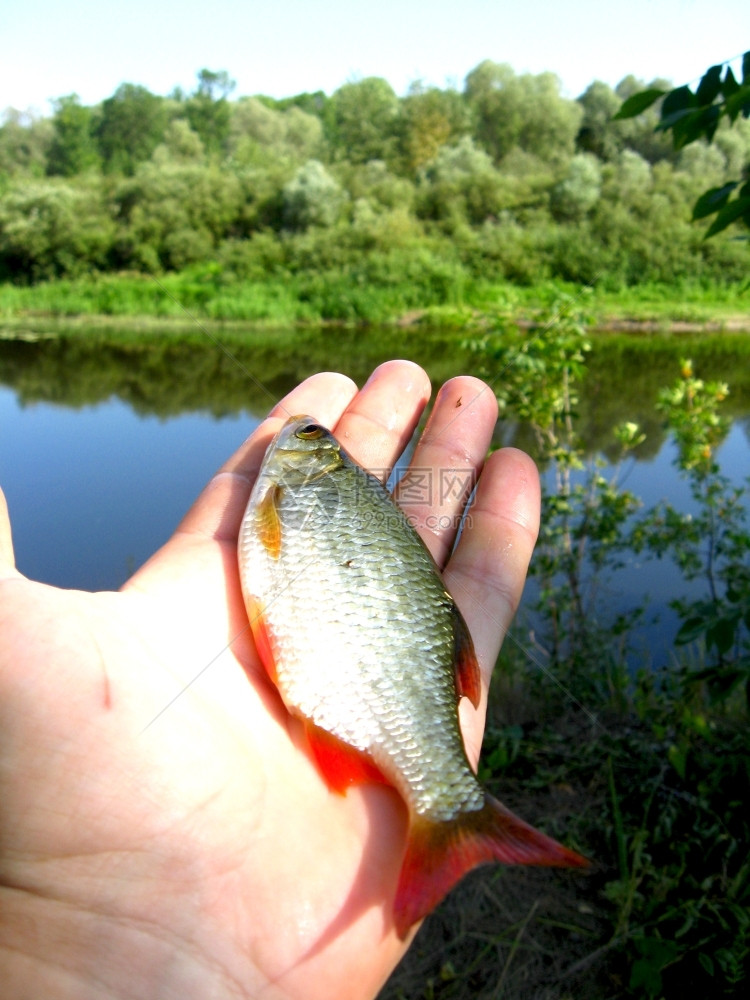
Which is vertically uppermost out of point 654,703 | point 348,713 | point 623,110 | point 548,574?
point 623,110

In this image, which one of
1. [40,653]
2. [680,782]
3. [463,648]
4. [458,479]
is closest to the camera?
[40,653]

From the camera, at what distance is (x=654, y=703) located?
419 centimetres

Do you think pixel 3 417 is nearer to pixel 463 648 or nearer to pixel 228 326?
pixel 228 326

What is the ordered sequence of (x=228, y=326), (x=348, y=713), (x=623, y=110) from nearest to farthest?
1. (x=348, y=713)
2. (x=623, y=110)
3. (x=228, y=326)

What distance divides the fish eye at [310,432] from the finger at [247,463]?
0.32 m

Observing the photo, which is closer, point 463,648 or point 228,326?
point 463,648

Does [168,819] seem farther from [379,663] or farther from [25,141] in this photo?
[25,141]

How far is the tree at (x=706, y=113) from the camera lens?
2.41 m

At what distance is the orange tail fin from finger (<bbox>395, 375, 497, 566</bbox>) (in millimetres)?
1306

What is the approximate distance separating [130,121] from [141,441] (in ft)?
126

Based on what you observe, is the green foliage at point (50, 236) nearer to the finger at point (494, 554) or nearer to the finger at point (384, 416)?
the finger at point (384, 416)

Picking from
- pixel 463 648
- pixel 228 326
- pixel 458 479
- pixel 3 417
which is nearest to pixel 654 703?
pixel 458 479

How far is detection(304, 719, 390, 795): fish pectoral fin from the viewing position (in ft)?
6.28

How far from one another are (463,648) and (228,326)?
54.3 feet
